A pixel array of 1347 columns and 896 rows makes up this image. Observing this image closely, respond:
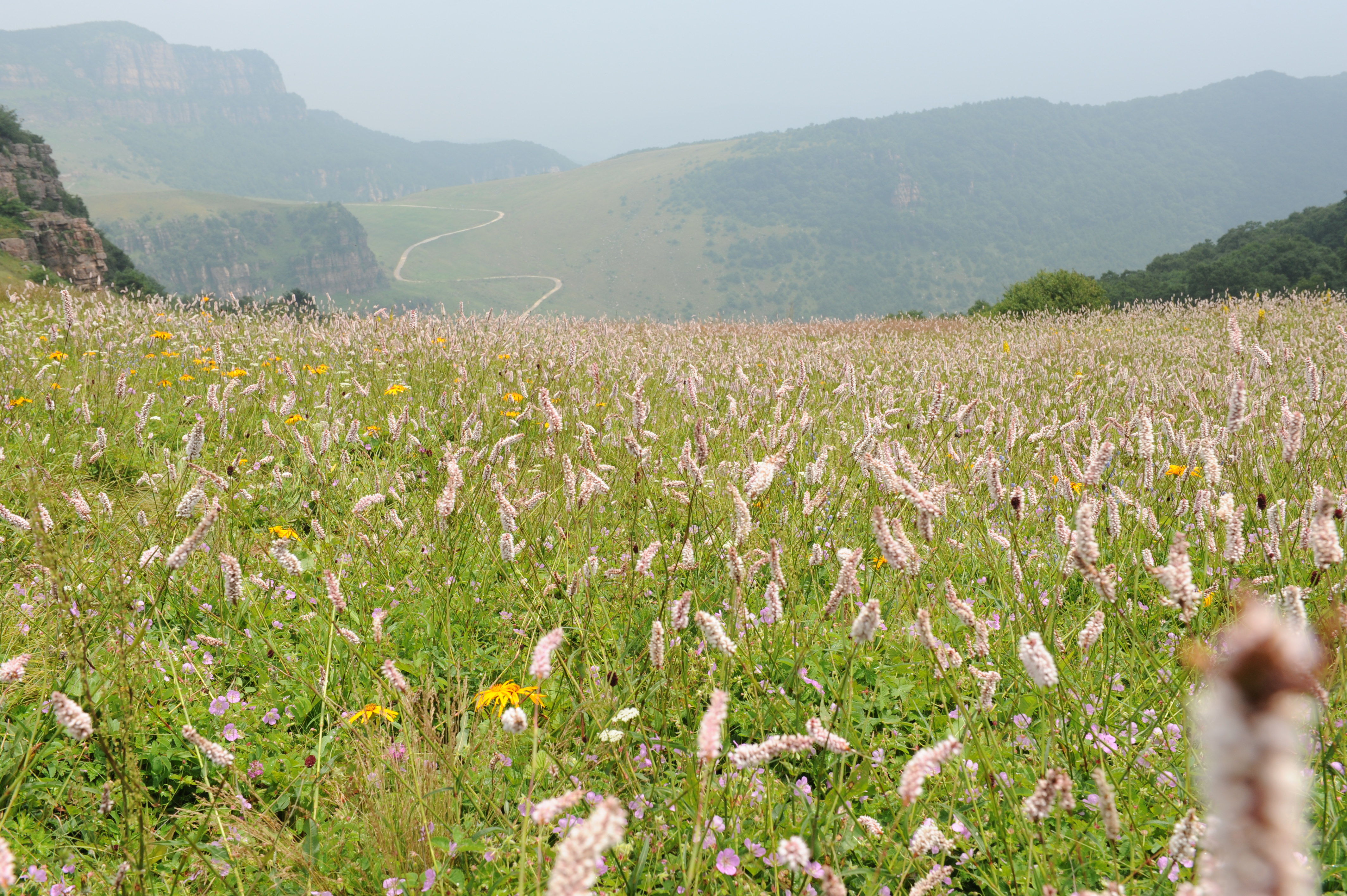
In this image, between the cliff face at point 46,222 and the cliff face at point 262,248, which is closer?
the cliff face at point 46,222

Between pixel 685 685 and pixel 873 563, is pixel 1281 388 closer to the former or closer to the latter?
pixel 873 563

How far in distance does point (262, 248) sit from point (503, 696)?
210 meters

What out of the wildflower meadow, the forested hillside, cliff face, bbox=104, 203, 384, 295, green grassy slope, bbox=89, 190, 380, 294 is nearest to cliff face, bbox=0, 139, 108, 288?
the wildflower meadow

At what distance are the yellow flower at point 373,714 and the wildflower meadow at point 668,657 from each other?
0.11 ft

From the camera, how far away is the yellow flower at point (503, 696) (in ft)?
7.57

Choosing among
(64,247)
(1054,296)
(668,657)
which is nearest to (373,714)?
(668,657)

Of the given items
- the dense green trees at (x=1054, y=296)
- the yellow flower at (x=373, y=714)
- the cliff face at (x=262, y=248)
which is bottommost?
the yellow flower at (x=373, y=714)

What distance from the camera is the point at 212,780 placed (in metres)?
2.30

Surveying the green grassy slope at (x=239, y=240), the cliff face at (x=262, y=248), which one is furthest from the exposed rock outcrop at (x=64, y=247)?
the green grassy slope at (x=239, y=240)

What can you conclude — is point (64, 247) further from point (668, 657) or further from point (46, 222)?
point (668, 657)

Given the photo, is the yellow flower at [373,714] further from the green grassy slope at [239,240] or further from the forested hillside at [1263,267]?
the green grassy slope at [239,240]

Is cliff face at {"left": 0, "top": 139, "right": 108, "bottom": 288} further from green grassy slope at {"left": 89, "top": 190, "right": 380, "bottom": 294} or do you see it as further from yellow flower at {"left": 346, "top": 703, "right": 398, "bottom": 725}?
green grassy slope at {"left": 89, "top": 190, "right": 380, "bottom": 294}

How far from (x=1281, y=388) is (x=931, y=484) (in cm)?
584

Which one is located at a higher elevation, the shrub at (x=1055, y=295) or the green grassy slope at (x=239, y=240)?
the green grassy slope at (x=239, y=240)
